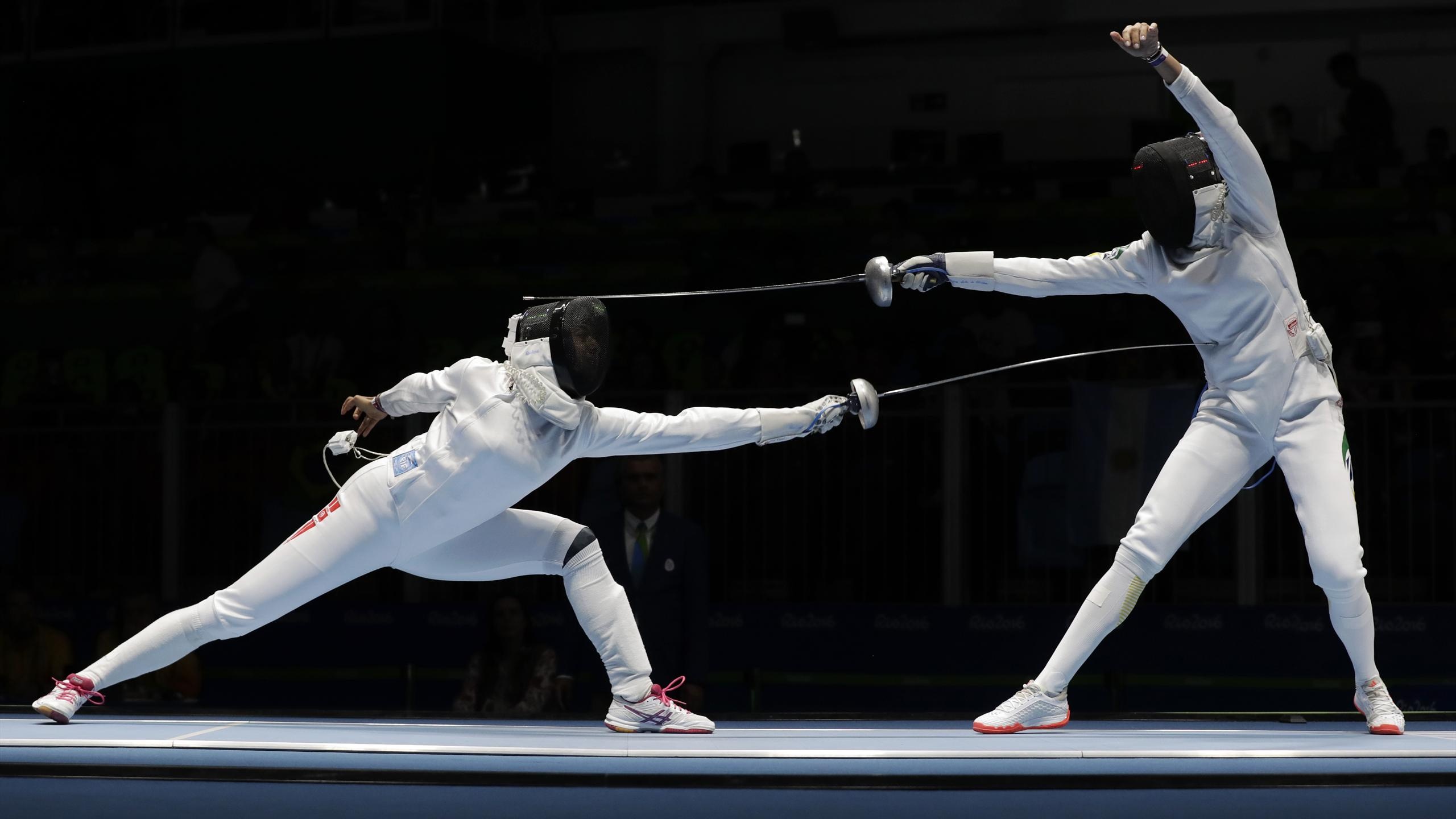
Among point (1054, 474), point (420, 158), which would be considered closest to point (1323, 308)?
point (1054, 474)

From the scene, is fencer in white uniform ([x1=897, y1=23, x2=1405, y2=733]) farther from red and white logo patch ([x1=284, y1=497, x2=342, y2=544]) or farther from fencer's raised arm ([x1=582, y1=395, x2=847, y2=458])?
red and white logo patch ([x1=284, y1=497, x2=342, y2=544])

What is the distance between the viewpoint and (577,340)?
3.88 meters

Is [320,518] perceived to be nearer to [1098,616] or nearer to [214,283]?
[1098,616]

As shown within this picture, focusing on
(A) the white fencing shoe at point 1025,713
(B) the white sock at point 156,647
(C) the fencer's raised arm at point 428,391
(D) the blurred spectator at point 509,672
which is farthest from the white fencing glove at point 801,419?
(D) the blurred spectator at point 509,672

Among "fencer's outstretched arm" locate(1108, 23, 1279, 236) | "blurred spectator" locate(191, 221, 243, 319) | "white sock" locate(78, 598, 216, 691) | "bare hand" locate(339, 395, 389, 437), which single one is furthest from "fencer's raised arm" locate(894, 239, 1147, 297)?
"blurred spectator" locate(191, 221, 243, 319)

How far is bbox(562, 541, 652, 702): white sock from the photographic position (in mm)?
4070

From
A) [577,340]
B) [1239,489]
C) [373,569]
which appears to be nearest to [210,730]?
[373,569]

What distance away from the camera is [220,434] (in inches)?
280

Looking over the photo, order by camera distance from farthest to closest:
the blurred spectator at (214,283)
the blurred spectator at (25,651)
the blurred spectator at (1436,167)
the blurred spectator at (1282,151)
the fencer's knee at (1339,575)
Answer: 1. the blurred spectator at (214,283)
2. the blurred spectator at (1282,151)
3. the blurred spectator at (1436,167)
4. the blurred spectator at (25,651)
5. the fencer's knee at (1339,575)

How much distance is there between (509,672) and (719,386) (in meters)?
2.18

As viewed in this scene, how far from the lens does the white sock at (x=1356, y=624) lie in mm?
3822

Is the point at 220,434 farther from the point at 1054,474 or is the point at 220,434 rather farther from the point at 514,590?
the point at 1054,474

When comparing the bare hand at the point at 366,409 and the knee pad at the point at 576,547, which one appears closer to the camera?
the knee pad at the point at 576,547

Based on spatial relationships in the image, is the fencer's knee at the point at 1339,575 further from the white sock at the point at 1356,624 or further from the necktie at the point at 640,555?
the necktie at the point at 640,555
